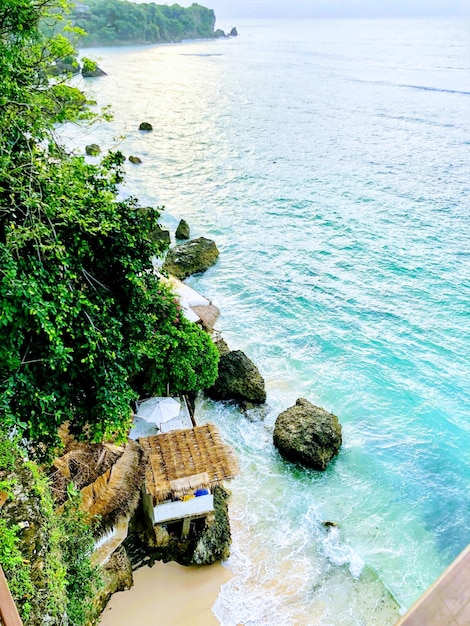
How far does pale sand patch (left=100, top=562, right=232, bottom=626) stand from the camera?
9.13 metres

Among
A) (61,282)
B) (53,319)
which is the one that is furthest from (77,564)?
(61,282)

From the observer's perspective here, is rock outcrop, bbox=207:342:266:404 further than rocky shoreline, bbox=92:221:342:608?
Yes

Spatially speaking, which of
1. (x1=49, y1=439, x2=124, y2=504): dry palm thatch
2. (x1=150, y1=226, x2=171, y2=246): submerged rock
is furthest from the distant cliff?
(x1=49, y1=439, x2=124, y2=504): dry palm thatch

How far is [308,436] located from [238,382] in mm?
2831

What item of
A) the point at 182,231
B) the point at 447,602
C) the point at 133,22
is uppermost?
the point at 133,22

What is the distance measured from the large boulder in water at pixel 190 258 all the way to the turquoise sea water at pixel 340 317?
65 centimetres

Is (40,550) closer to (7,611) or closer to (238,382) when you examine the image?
(7,611)

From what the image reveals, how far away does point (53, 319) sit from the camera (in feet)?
24.3

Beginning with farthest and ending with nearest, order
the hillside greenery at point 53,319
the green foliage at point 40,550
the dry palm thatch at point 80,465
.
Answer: the dry palm thatch at point 80,465 → the hillside greenery at point 53,319 → the green foliage at point 40,550

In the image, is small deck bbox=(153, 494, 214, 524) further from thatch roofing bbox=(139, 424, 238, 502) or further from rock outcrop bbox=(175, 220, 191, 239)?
rock outcrop bbox=(175, 220, 191, 239)

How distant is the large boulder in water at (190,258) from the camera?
2164cm

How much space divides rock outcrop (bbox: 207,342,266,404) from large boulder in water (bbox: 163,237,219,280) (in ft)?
25.2

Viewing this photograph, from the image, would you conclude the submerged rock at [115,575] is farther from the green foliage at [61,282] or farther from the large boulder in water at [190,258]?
the large boulder in water at [190,258]

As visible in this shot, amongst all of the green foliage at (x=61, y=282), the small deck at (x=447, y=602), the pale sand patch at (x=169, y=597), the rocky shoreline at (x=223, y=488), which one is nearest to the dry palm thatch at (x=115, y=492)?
the green foliage at (x=61, y=282)
